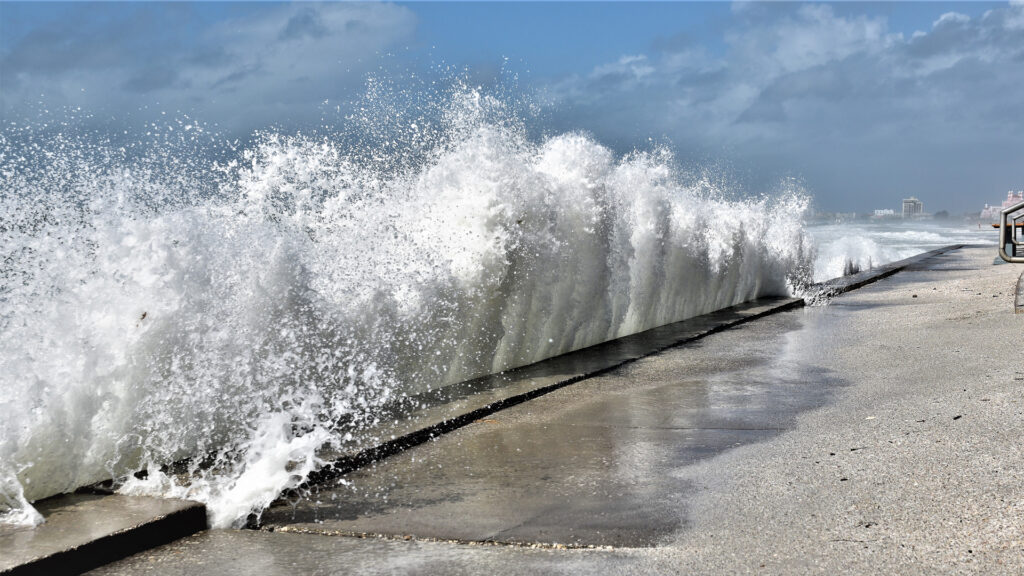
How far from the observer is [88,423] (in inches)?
165

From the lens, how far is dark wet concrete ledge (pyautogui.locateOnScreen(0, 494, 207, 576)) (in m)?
3.17

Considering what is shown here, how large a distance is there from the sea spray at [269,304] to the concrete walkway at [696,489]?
20.0 inches

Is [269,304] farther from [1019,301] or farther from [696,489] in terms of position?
[1019,301]

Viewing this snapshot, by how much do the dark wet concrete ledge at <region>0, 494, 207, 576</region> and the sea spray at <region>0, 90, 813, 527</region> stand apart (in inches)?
4.5

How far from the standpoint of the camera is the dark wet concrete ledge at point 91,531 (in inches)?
125

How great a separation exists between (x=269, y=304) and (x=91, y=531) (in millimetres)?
2067

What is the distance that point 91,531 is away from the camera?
3.40 meters

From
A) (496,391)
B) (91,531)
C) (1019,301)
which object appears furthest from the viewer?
(1019,301)

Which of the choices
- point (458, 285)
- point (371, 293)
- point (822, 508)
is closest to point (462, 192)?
point (458, 285)

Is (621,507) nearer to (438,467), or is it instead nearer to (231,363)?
(438,467)

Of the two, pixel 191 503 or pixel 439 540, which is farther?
pixel 191 503

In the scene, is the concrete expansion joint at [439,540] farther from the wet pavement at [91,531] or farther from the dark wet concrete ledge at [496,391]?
the wet pavement at [91,531]

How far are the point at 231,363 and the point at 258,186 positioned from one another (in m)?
1.61

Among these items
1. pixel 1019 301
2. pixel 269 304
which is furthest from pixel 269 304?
pixel 1019 301
